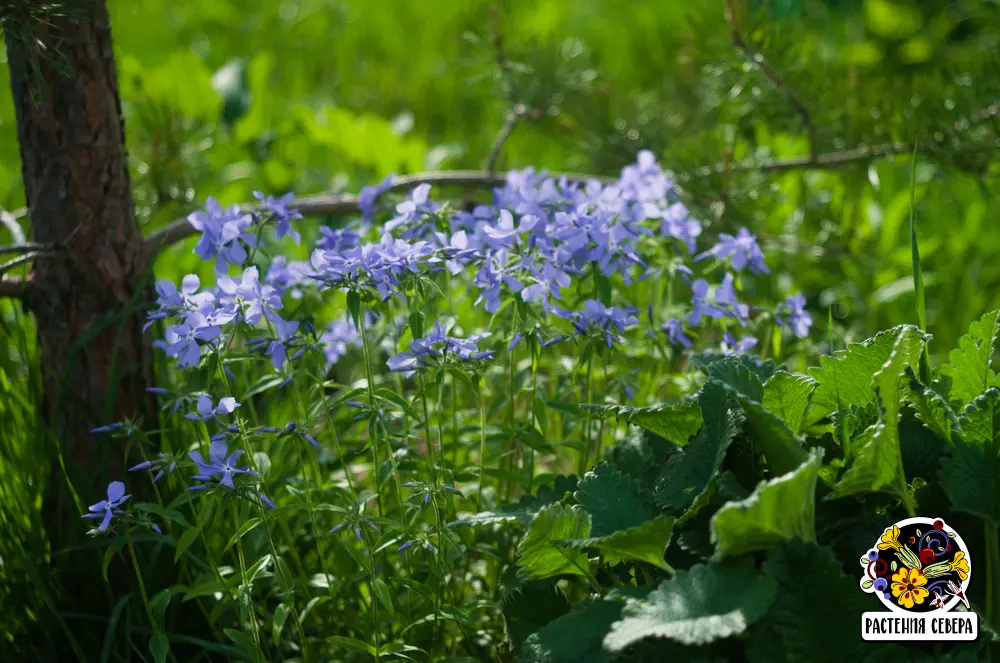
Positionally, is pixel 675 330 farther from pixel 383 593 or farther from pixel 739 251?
pixel 383 593

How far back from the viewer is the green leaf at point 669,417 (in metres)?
1.46

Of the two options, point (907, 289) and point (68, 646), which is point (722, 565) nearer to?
point (68, 646)

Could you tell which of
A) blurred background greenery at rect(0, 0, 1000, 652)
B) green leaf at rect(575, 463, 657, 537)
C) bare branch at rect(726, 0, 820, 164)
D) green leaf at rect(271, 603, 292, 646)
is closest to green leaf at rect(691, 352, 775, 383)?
green leaf at rect(575, 463, 657, 537)

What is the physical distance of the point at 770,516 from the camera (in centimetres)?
121

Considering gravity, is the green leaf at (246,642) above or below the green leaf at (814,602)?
below

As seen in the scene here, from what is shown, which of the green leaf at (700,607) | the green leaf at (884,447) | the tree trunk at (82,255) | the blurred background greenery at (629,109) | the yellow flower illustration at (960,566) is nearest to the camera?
the green leaf at (700,607)

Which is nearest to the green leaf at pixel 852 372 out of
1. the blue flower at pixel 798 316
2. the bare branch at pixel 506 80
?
the blue flower at pixel 798 316

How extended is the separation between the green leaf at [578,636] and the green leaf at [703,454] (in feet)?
0.63

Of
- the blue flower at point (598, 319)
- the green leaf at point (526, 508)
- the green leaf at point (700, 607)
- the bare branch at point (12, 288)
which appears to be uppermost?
the bare branch at point (12, 288)

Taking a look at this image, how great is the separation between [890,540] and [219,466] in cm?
97

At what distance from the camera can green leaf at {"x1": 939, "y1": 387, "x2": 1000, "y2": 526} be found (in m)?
1.32

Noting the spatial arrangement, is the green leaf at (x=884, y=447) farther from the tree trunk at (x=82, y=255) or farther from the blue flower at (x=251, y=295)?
the tree trunk at (x=82, y=255)

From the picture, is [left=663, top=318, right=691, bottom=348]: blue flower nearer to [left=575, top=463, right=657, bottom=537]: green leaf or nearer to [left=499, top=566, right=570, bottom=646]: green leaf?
[left=575, top=463, right=657, bottom=537]: green leaf

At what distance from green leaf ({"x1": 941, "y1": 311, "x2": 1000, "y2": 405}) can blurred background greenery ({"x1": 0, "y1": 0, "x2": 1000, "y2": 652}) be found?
0.71 metres
